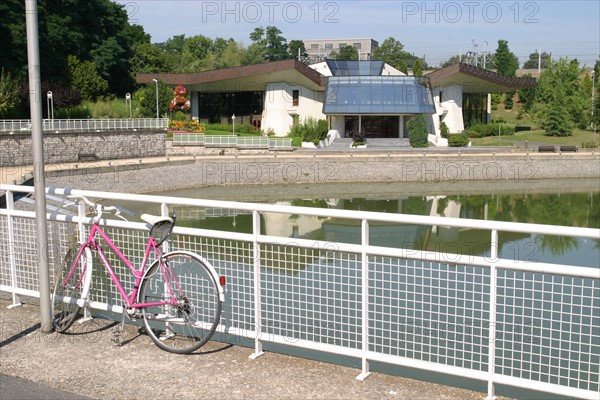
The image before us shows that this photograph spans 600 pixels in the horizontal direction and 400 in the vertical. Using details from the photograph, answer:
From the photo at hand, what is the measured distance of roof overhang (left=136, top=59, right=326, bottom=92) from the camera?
5209cm

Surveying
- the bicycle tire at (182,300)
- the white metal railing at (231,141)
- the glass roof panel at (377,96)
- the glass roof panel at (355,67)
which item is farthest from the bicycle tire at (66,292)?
the glass roof panel at (355,67)

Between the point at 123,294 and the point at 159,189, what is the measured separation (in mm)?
32297

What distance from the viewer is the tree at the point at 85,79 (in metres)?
54.4

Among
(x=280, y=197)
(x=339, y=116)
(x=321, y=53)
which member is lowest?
(x=280, y=197)

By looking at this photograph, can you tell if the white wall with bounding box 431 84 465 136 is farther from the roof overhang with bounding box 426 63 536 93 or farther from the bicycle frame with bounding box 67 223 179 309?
the bicycle frame with bounding box 67 223 179 309

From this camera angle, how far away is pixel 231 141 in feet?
153

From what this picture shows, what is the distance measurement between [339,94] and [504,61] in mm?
39148

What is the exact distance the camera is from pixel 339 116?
183 feet

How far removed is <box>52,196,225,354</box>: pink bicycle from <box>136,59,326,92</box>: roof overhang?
151ft

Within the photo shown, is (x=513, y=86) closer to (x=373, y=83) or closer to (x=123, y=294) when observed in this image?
(x=373, y=83)

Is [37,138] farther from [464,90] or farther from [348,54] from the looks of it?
[348,54]

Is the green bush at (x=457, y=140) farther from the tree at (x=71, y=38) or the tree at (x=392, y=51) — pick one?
the tree at (x=392, y=51)

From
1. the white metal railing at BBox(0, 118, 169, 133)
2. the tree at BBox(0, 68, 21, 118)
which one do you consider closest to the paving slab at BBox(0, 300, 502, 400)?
the white metal railing at BBox(0, 118, 169, 133)

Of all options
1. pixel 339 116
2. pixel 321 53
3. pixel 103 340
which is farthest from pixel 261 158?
pixel 321 53
